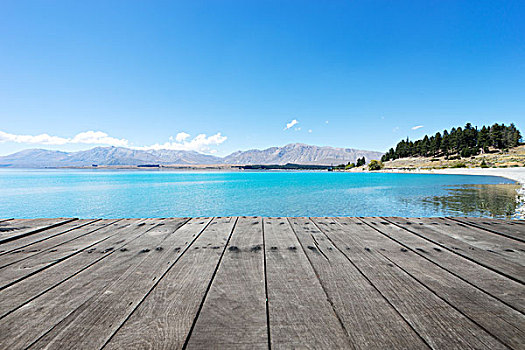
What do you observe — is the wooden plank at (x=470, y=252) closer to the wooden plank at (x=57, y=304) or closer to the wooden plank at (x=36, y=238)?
the wooden plank at (x=57, y=304)

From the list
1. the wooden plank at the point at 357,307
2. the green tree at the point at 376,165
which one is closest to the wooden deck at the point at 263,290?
the wooden plank at the point at 357,307

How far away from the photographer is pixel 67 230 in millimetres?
3730

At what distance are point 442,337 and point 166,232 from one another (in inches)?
130

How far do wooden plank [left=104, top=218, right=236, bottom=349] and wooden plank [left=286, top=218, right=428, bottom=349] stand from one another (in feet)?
2.04

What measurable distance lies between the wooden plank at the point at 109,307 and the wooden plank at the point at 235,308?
0.49 meters

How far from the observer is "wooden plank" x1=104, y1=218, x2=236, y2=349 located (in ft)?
4.28

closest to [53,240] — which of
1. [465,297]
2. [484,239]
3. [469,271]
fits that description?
[465,297]

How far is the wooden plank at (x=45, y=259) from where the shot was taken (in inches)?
83.9

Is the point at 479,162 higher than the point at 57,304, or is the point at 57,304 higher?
the point at 479,162

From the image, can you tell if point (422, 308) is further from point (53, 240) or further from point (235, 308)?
point (53, 240)

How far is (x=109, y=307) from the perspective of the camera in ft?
5.38

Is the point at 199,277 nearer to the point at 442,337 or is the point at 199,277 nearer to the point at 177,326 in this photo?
the point at 177,326

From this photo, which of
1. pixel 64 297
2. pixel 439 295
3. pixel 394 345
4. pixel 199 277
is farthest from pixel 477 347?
pixel 64 297

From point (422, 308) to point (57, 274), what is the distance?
113 inches
